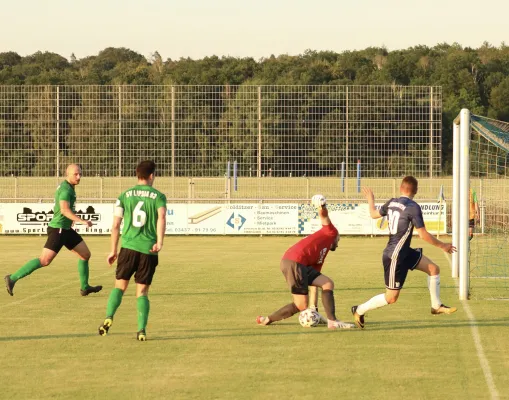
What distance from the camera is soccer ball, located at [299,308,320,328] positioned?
12445mm

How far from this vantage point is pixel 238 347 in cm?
1101

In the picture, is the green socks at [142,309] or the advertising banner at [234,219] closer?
the green socks at [142,309]

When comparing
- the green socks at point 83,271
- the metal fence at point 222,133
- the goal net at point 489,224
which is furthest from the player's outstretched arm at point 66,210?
the metal fence at point 222,133

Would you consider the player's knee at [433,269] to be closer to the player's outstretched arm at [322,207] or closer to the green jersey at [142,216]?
the player's outstretched arm at [322,207]

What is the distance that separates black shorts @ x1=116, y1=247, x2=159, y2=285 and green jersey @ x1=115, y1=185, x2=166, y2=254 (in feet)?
0.19

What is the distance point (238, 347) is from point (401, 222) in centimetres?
246

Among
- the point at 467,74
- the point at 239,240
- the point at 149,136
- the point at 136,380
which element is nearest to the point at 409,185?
the point at 136,380

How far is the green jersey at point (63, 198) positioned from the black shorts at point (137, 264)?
4.14 metres

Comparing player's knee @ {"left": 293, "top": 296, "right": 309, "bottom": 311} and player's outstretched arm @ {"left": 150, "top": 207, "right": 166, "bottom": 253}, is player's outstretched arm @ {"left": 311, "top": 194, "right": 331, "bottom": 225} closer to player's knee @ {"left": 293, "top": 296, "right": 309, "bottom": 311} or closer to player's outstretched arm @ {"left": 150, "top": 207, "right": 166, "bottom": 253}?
player's knee @ {"left": 293, "top": 296, "right": 309, "bottom": 311}

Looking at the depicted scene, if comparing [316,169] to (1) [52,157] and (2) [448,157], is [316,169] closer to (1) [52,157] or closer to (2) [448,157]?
(2) [448,157]

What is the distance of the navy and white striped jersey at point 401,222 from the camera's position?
39.3 feet

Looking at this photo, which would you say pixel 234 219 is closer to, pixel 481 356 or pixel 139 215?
pixel 139 215

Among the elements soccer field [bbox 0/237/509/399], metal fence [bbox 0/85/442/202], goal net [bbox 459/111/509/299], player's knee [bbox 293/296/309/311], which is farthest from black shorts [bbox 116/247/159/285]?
metal fence [bbox 0/85/442/202]

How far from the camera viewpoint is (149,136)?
35031 mm
